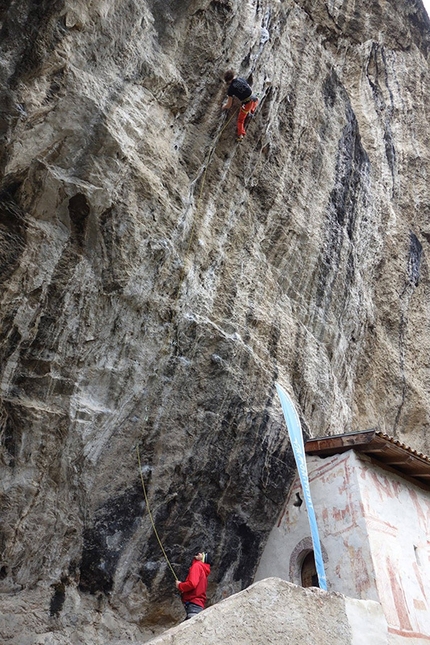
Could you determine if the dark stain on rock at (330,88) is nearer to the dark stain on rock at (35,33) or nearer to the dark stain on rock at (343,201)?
the dark stain on rock at (343,201)

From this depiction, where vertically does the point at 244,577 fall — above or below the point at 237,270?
below

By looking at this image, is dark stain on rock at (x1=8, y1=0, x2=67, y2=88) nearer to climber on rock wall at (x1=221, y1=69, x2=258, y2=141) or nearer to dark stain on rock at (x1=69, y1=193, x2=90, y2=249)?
dark stain on rock at (x1=69, y1=193, x2=90, y2=249)

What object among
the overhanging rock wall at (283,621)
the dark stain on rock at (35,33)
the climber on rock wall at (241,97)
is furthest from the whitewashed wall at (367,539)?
the dark stain on rock at (35,33)

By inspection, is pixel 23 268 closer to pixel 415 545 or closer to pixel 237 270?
pixel 237 270

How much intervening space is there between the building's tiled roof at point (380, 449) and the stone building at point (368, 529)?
0.6 inches

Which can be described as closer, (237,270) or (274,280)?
(237,270)

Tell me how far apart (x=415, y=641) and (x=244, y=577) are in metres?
2.90

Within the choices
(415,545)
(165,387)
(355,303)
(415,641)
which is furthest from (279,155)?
(415,641)

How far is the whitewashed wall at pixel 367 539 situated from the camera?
28.6 ft

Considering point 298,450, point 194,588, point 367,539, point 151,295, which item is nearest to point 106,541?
point 194,588

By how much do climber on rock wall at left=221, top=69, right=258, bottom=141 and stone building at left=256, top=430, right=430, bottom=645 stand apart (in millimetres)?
5480

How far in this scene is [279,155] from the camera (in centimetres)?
1084

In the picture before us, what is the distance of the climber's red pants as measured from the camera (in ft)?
30.9

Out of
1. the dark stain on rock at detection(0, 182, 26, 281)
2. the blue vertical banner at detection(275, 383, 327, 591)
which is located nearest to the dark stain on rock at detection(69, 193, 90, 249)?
the dark stain on rock at detection(0, 182, 26, 281)
